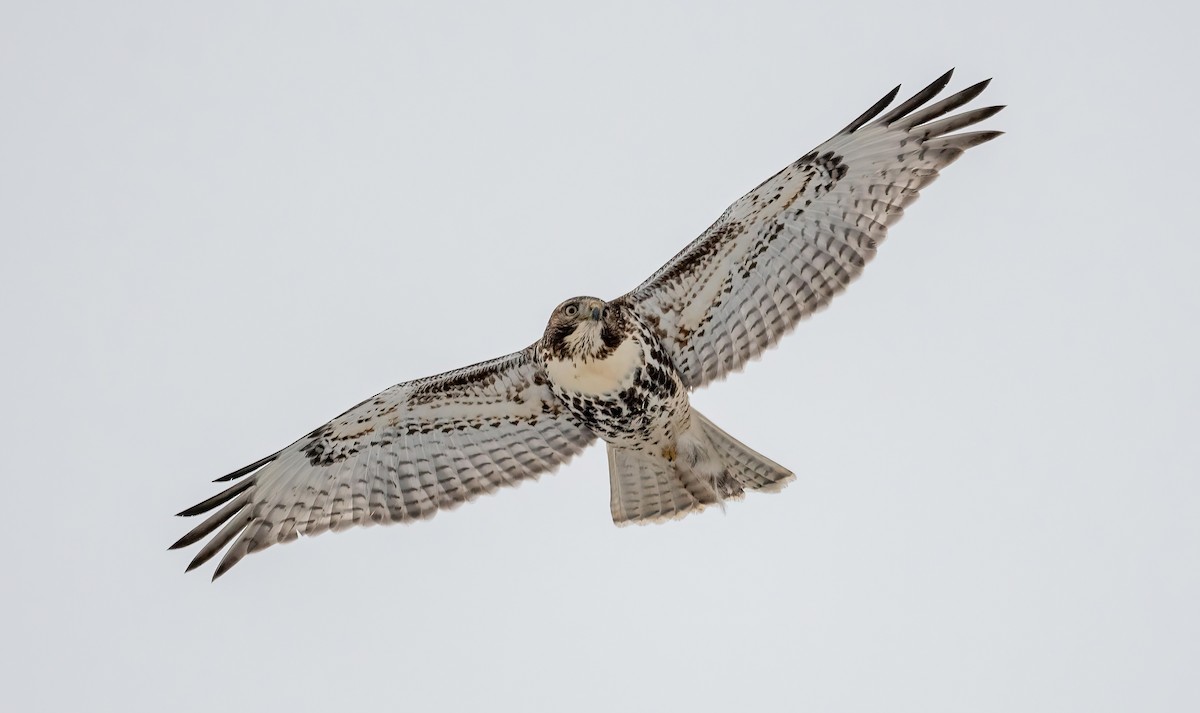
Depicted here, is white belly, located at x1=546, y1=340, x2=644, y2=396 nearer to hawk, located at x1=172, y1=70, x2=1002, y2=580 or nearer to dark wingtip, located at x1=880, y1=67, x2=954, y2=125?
hawk, located at x1=172, y1=70, x2=1002, y2=580

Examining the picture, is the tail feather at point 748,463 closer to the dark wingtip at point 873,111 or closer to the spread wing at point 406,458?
the spread wing at point 406,458

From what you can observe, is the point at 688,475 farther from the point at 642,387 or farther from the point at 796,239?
the point at 796,239

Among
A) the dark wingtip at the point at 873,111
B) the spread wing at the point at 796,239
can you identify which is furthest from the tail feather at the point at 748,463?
the dark wingtip at the point at 873,111

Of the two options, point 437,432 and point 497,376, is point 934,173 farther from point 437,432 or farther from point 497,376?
point 437,432

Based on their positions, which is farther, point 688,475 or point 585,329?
point 688,475

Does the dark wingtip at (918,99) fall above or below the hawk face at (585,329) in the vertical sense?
above

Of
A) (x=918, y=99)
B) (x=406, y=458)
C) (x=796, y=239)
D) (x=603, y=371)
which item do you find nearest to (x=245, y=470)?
(x=406, y=458)
